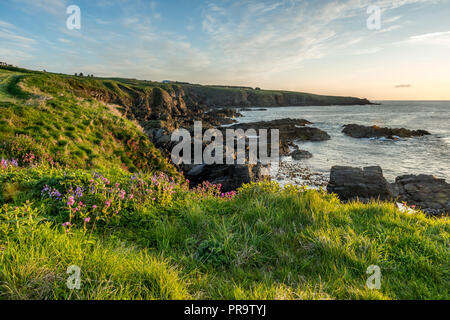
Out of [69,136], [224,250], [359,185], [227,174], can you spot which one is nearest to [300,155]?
[227,174]

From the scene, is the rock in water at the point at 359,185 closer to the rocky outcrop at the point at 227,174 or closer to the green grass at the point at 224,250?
the rocky outcrop at the point at 227,174

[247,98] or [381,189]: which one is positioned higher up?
[247,98]

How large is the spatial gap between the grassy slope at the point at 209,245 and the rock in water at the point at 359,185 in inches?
289

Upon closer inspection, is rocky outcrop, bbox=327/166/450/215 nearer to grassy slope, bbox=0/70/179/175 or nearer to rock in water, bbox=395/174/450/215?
rock in water, bbox=395/174/450/215

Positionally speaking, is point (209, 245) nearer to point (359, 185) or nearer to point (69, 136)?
point (69, 136)

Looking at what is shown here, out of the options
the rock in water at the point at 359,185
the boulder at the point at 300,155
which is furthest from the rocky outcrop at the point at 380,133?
the rock in water at the point at 359,185

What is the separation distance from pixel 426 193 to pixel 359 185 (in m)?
5.88

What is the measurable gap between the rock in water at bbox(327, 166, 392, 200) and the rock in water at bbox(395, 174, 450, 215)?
2.68 meters

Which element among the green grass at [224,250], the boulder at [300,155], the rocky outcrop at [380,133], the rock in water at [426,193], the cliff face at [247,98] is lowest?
the rock in water at [426,193]

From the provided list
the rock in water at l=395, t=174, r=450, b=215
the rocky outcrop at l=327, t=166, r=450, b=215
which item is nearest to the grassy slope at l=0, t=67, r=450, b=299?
the rocky outcrop at l=327, t=166, r=450, b=215

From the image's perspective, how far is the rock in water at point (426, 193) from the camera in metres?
12.5

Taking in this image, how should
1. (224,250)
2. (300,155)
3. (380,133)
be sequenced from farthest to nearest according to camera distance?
(380,133), (300,155), (224,250)

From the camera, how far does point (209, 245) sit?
11.2 ft

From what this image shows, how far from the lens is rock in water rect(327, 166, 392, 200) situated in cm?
1166
